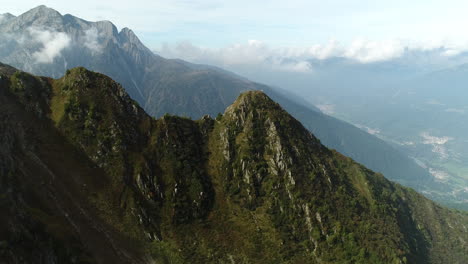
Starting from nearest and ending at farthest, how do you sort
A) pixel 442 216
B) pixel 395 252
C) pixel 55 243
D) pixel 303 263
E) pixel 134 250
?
1. pixel 55 243
2. pixel 134 250
3. pixel 303 263
4. pixel 395 252
5. pixel 442 216

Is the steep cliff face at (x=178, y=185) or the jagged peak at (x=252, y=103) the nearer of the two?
the steep cliff face at (x=178, y=185)

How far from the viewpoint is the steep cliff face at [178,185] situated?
239 feet

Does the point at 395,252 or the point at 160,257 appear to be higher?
the point at 395,252

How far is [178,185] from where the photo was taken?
94.4 m

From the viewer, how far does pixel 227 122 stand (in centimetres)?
11925

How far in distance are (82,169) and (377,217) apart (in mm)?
112781

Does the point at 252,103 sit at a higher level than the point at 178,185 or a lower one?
higher

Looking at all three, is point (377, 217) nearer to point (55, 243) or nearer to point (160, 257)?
point (160, 257)

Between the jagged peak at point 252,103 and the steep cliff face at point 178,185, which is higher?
the jagged peak at point 252,103

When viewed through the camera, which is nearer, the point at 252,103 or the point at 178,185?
the point at 178,185

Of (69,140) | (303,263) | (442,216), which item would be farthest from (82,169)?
(442,216)

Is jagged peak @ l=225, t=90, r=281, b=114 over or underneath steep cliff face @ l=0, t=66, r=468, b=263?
over

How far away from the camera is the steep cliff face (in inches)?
2869

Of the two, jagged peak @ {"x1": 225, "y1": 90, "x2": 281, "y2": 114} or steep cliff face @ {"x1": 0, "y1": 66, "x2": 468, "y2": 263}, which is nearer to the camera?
steep cliff face @ {"x1": 0, "y1": 66, "x2": 468, "y2": 263}
